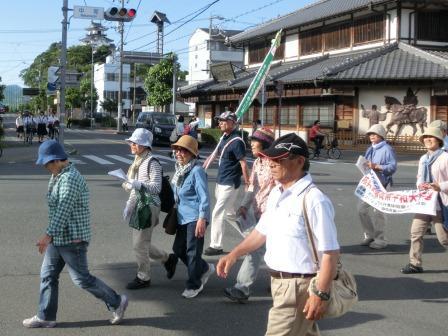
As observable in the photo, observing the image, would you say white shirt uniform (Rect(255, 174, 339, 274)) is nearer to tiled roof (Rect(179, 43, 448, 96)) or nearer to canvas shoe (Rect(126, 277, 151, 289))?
canvas shoe (Rect(126, 277, 151, 289))

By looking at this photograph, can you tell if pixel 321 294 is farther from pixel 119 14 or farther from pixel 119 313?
pixel 119 14

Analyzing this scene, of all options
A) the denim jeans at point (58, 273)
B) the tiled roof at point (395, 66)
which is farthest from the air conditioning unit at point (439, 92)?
the denim jeans at point (58, 273)

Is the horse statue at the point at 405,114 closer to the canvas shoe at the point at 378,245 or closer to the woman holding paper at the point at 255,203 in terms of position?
the canvas shoe at the point at 378,245

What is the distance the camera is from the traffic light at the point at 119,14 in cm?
2073

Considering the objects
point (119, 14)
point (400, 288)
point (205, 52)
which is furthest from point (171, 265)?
point (205, 52)

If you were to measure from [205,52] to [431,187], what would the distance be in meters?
76.1

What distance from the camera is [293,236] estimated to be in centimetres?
342

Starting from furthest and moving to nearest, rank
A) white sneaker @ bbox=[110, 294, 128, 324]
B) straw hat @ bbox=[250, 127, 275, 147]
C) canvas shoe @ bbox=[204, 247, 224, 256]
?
canvas shoe @ bbox=[204, 247, 224, 256]
straw hat @ bbox=[250, 127, 275, 147]
white sneaker @ bbox=[110, 294, 128, 324]

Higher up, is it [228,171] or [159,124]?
[159,124]

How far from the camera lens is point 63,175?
4.85 m

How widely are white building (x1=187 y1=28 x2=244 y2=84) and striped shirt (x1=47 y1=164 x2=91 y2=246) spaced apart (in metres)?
72.7

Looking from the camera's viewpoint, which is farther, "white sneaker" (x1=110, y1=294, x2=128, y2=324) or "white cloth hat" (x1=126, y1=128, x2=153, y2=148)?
"white cloth hat" (x1=126, y1=128, x2=153, y2=148)

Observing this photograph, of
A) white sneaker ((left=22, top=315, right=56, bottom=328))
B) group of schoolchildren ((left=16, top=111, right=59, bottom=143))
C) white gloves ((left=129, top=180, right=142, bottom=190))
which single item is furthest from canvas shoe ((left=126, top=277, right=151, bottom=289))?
group of schoolchildren ((left=16, top=111, right=59, bottom=143))

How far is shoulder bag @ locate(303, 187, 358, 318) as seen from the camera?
10.8ft
